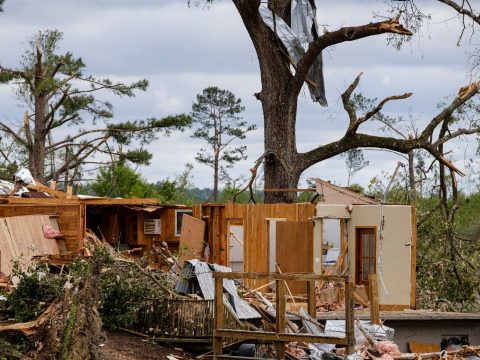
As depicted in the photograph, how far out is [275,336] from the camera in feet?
50.8

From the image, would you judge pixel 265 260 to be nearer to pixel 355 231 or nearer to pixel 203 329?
pixel 355 231

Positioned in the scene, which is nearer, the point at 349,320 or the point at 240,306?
A: the point at 349,320

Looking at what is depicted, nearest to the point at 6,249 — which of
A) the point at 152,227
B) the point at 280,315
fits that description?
the point at 152,227

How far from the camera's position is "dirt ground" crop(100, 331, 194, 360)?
50.7ft

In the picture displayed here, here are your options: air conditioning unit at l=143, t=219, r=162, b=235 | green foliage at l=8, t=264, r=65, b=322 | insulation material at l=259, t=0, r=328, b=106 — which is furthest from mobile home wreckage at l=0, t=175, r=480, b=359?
insulation material at l=259, t=0, r=328, b=106

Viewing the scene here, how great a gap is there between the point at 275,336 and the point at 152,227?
12.9 meters

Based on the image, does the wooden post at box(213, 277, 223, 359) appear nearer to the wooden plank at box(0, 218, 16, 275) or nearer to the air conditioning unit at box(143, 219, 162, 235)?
Answer: the wooden plank at box(0, 218, 16, 275)

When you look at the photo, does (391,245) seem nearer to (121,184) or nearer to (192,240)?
(192,240)

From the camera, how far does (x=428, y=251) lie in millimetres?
24656

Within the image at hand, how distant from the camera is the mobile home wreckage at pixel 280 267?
1672cm

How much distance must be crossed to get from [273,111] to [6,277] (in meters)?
9.64

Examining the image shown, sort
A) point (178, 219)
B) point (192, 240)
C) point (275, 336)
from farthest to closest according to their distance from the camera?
point (178, 219) < point (192, 240) < point (275, 336)

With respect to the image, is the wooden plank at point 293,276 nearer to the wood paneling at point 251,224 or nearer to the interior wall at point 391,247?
the interior wall at point 391,247

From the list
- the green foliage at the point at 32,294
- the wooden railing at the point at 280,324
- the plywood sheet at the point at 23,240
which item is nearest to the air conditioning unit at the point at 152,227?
the plywood sheet at the point at 23,240
